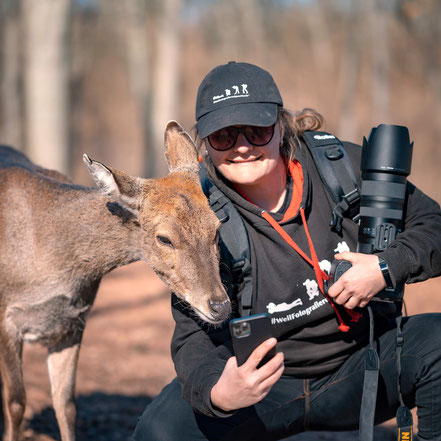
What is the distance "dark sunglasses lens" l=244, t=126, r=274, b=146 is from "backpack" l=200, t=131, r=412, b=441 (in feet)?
1.00

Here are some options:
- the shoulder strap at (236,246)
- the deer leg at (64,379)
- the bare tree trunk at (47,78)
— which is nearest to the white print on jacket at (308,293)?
the shoulder strap at (236,246)

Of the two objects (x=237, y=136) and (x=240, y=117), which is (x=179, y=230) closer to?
(x=237, y=136)

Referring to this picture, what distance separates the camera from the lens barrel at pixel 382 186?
3252 mm

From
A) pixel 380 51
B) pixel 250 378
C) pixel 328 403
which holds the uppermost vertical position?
pixel 380 51

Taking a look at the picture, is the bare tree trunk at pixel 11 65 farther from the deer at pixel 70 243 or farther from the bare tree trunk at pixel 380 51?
the deer at pixel 70 243

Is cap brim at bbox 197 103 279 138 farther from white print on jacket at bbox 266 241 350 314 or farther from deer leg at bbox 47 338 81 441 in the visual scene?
deer leg at bbox 47 338 81 441

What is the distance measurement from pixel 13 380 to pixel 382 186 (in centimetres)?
258

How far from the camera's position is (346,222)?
3.49 m

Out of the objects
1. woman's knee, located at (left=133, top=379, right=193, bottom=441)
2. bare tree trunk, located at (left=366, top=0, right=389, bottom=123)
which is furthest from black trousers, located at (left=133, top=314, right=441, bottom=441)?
bare tree trunk, located at (left=366, top=0, right=389, bottom=123)

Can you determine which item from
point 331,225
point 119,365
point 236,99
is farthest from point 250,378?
point 119,365

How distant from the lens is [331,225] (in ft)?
11.1

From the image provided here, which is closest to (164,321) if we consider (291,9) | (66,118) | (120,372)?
(120,372)

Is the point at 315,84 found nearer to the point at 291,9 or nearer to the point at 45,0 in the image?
the point at 291,9

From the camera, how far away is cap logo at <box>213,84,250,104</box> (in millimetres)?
3291
